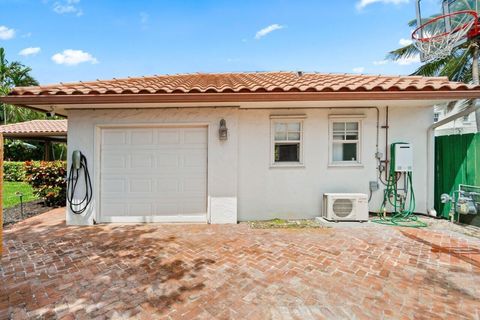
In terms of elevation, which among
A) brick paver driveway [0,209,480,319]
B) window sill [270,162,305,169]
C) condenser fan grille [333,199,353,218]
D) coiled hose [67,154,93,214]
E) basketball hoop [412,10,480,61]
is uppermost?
basketball hoop [412,10,480,61]

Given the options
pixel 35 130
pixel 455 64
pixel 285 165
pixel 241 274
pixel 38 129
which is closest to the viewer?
pixel 241 274

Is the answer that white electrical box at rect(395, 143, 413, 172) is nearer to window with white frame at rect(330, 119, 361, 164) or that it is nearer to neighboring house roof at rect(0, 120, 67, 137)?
window with white frame at rect(330, 119, 361, 164)

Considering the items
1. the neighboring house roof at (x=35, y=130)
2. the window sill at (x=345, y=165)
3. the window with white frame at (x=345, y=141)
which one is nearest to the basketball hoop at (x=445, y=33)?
the window with white frame at (x=345, y=141)

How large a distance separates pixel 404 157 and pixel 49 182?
37.4 feet

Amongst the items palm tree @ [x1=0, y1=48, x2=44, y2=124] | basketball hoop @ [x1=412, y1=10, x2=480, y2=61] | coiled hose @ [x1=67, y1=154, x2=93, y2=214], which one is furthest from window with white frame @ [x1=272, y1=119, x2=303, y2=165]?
palm tree @ [x1=0, y1=48, x2=44, y2=124]

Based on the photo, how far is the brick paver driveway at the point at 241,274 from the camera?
104 inches

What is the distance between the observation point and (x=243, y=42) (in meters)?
11.3

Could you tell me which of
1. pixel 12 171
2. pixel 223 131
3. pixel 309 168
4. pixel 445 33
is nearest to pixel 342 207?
pixel 309 168

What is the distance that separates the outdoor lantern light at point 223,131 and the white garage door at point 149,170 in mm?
461

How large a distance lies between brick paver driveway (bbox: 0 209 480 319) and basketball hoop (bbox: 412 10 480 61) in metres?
4.53

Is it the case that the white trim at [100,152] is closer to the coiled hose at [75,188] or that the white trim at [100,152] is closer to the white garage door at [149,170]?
the white garage door at [149,170]

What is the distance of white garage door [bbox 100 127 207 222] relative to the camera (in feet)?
19.7

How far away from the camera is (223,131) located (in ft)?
19.2

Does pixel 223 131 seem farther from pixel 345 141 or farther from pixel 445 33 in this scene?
pixel 445 33
